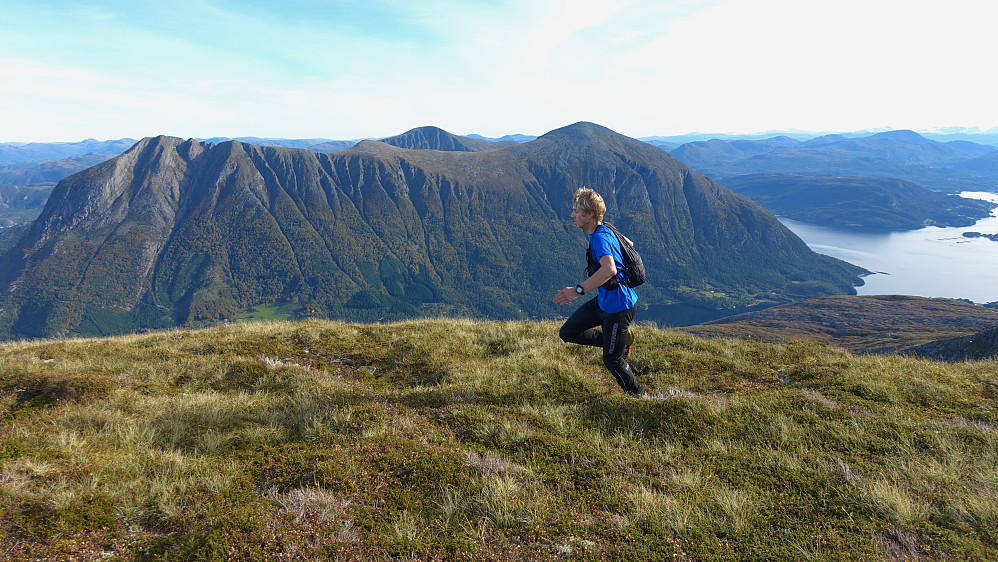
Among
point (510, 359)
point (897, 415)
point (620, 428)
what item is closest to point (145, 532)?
point (620, 428)

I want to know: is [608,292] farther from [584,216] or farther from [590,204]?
[590,204]

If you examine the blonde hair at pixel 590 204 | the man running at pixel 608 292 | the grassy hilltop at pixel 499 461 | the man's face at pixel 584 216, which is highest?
the blonde hair at pixel 590 204

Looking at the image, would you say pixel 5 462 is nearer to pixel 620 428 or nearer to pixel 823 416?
pixel 620 428

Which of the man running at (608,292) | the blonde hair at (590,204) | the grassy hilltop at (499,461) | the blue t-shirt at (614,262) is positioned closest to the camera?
the grassy hilltop at (499,461)

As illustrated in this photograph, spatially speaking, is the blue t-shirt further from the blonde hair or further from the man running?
the blonde hair

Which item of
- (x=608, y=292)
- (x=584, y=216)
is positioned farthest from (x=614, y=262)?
(x=584, y=216)

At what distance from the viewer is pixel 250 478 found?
5375 millimetres

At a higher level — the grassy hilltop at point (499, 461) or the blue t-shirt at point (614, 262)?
the blue t-shirt at point (614, 262)

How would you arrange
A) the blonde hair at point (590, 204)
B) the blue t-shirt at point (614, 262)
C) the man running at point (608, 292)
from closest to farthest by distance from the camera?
the man running at point (608, 292)
the blue t-shirt at point (614, 262)
the blonde hair at point (590, 204)

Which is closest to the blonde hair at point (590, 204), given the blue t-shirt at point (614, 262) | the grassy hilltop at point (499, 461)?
the blue t-shirt at point (614, 262)

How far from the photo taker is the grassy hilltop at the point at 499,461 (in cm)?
416

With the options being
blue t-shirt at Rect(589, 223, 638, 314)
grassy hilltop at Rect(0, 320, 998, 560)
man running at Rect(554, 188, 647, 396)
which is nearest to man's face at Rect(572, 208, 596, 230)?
man running at Rect(554, 188, 647, 396)

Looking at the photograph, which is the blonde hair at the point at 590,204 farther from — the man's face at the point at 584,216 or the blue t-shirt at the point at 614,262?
the blue t-shirt at the point at 614,262

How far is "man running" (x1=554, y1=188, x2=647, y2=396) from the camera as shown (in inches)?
289
